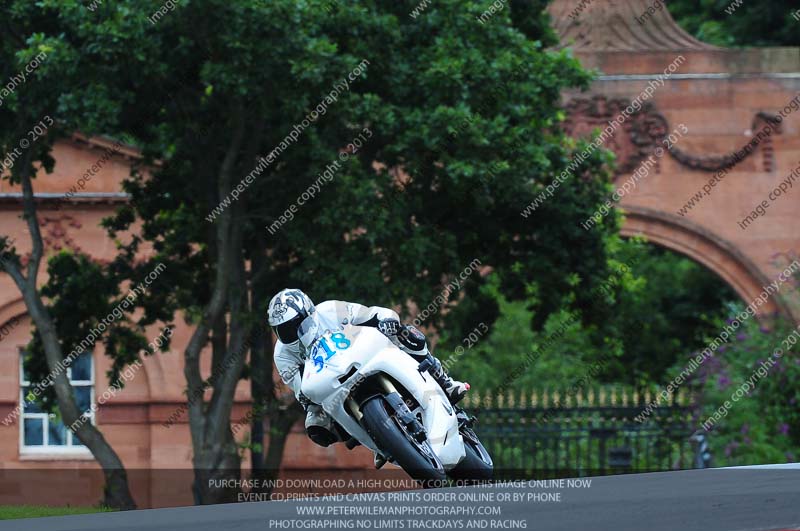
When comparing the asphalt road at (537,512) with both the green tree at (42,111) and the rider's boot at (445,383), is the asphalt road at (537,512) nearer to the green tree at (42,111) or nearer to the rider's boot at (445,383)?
the rider's boot at (445,383)

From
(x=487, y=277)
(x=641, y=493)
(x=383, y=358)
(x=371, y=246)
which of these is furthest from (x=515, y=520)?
(x=487, y=277)

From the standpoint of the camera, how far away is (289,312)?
8.46 meters

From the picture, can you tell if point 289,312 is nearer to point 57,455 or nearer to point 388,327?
point 388,327

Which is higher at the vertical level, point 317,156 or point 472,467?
point 317,156

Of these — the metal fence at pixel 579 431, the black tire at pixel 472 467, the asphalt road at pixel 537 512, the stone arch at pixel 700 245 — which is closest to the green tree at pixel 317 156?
the metal fence at pixel 579 431

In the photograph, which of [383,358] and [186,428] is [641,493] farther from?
[186,428]

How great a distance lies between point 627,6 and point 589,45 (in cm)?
104

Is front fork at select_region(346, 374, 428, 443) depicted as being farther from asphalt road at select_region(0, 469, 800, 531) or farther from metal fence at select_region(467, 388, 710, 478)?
metal fence at select_region(467, 388, 710, 478)

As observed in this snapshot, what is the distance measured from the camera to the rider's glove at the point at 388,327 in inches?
333

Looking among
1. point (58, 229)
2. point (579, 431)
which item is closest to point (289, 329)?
point (579, 431)

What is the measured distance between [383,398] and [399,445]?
38cm

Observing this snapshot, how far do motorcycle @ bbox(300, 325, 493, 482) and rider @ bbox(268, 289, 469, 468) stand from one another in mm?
94

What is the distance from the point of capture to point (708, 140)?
74.8ft

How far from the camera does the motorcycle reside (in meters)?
8.09
